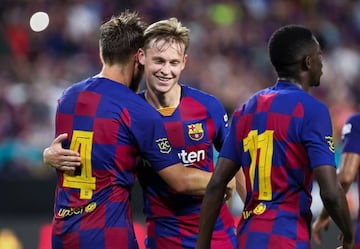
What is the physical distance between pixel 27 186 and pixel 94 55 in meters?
3.96

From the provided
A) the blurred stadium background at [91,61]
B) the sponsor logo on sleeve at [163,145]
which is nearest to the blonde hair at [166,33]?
the sponsor logo on sleeve at [163,145]

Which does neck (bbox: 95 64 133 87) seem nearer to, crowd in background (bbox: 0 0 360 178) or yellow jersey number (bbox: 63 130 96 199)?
yellow jersey number (bbox: 63 130 96 199)

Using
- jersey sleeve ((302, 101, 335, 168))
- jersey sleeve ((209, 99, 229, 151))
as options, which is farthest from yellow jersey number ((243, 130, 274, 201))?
jersey sleeve ((209, 99, 229, 151))

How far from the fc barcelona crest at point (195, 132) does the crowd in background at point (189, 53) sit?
5.84m

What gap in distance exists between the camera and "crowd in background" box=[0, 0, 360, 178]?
Result: 42.8ft

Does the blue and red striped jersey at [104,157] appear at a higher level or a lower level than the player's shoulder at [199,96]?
lower

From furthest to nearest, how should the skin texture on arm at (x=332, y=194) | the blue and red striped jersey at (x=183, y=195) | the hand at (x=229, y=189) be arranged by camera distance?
1. the blue and red striped jersey at (x=183, y=195)
2. the hand at (x=229, y=189)
3. the skin texture on arm at (x=332, y=194)

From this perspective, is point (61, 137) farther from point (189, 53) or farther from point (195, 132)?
point (189, 53)

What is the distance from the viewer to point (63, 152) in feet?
19.4

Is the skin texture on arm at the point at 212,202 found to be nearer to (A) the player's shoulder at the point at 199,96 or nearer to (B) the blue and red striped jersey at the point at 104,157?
(B) the blue and red striped jersey at the point at 104,157

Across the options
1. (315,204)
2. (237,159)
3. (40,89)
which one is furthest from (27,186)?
(237,159)

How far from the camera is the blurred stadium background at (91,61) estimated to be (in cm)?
1179

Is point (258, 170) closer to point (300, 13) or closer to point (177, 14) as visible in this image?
point (177, 14)

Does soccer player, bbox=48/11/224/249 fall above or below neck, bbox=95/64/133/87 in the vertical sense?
below
